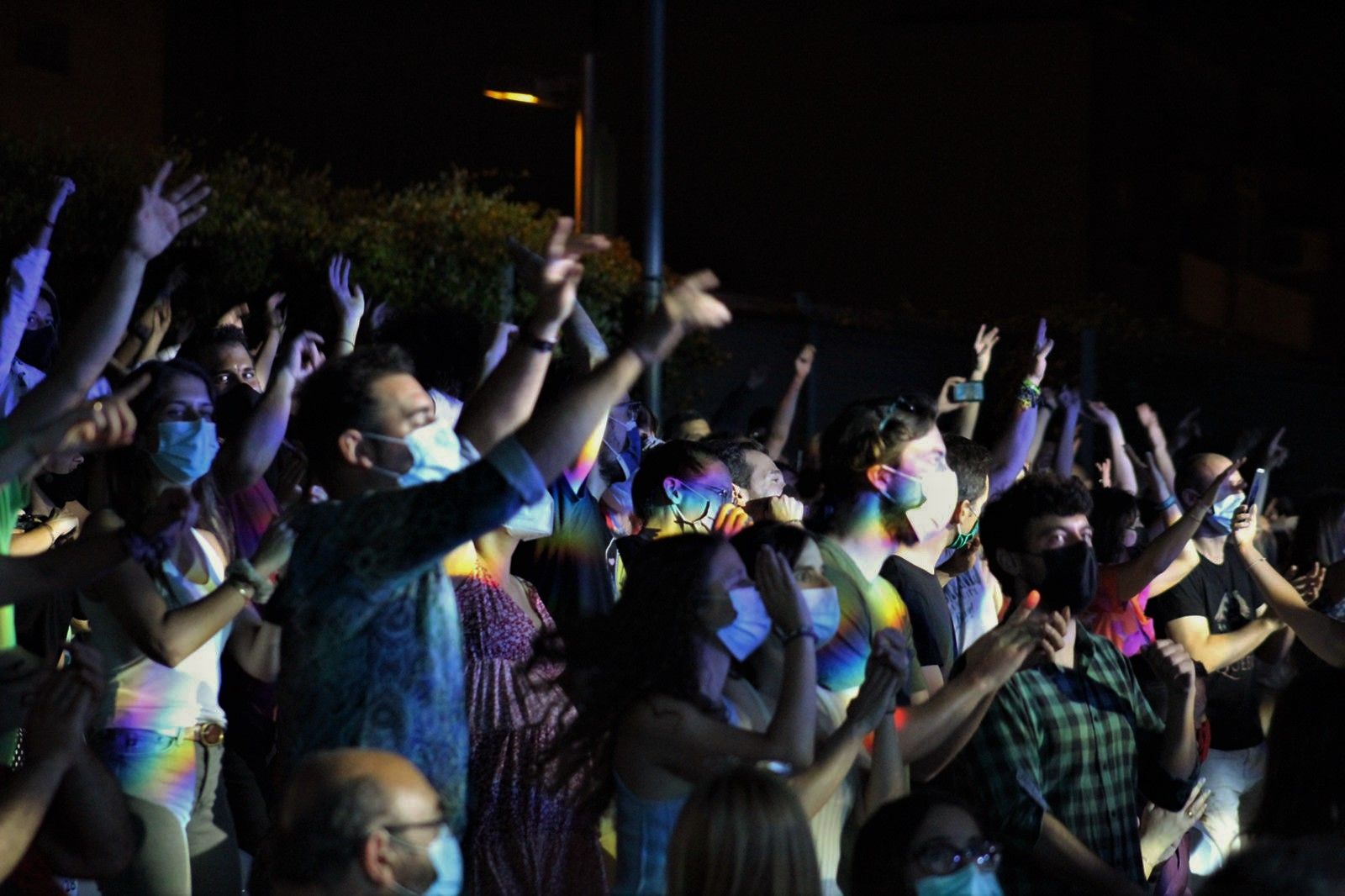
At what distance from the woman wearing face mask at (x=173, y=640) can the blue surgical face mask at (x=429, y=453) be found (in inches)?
20.2

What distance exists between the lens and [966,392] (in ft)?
27.7

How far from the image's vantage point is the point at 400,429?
3820mm

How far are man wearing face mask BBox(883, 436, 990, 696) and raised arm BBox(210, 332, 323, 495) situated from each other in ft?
5.99

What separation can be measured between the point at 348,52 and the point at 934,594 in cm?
1797

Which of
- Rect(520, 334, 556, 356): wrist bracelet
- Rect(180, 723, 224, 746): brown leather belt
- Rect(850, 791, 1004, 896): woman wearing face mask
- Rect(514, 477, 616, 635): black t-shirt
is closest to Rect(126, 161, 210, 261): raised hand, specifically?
Rect(520, 334, 556, 356): wrist bracelet

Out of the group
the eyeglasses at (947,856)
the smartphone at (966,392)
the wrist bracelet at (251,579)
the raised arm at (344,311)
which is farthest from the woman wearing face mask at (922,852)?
Result: the smartphone at (966,392)

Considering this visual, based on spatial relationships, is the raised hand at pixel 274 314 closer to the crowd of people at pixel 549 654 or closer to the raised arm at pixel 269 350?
the raised arm at pixel 269 350

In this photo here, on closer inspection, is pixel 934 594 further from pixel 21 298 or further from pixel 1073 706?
pixel 21 298

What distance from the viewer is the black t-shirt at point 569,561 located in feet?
17.8

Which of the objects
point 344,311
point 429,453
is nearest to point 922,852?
point 429,453

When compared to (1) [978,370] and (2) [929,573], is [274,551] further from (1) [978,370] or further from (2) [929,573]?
(1) [978,370]

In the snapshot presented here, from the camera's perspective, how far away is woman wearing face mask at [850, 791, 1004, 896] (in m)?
3.75

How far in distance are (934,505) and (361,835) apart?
238cm

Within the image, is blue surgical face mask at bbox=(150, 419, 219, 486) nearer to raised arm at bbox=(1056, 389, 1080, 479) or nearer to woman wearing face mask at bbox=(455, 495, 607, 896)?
woman wearing face mask at bbox=(455, 495, 607, 896)
